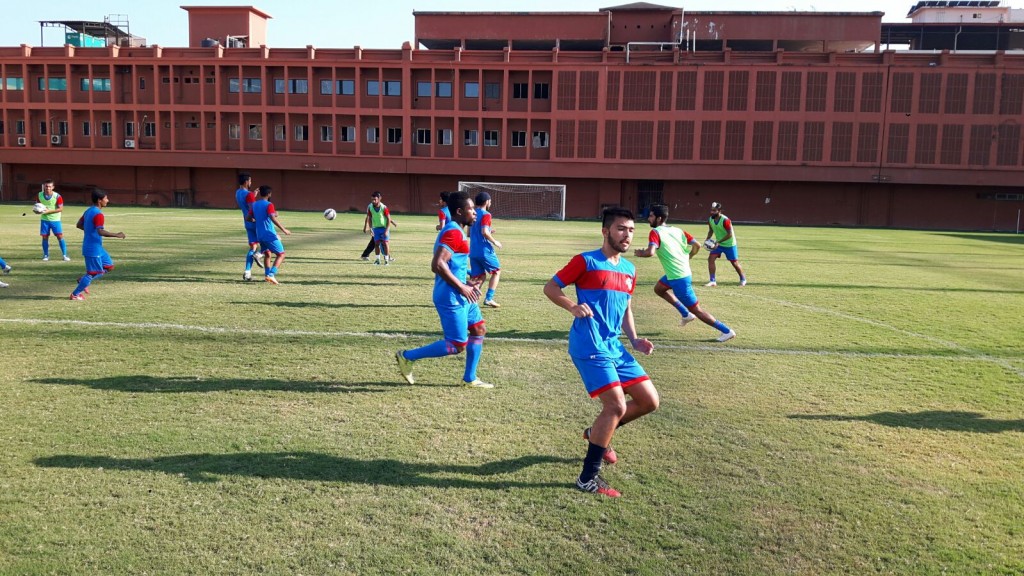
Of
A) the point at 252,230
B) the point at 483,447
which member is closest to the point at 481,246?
the point at 252,230

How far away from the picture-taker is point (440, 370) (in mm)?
8305

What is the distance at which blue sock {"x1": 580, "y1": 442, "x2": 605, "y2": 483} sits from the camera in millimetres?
5027

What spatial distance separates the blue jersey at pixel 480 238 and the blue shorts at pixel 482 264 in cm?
4

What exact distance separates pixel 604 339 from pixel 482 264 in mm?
7372

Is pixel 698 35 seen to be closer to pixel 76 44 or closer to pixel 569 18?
pixel 569 18

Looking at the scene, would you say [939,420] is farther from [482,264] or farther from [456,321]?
[482,264]

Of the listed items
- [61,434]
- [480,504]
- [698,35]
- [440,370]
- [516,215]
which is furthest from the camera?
[698,35]

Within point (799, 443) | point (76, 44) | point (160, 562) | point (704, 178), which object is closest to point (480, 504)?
point (160, 562)

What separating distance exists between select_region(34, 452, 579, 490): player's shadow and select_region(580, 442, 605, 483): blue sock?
0.74ft

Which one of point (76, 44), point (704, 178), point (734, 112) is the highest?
point (76, 44)

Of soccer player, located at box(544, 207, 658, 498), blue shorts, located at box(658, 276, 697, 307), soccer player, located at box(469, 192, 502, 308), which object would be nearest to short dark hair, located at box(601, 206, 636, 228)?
soccer player, located at box(544, 207, 658, 498)

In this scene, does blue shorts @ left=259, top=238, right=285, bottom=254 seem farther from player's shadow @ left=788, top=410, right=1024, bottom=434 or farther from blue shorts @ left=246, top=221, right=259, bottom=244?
player's shadow @ left=788, top=410, right=1024, bottom=434

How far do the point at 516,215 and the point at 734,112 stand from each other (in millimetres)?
17190

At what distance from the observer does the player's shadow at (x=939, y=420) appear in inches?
258
